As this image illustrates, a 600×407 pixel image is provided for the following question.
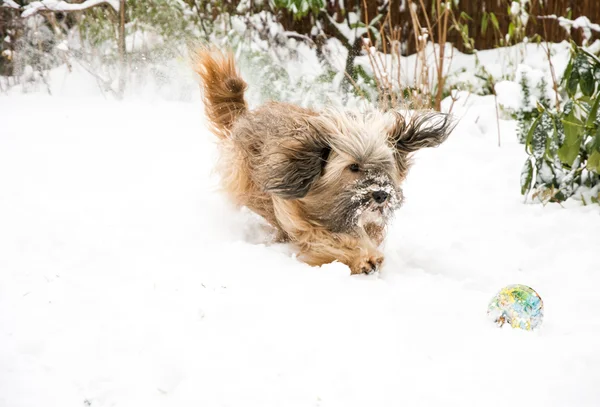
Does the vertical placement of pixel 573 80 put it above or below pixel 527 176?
above

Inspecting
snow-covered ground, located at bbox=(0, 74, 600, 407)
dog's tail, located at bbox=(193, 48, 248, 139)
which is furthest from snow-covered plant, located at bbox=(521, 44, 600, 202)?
dog's tail, located at bbox=(193, 48, 248, 139)

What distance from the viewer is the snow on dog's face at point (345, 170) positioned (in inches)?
115

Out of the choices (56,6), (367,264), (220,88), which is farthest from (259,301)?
(56,6)

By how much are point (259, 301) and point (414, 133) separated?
1507 millimetres

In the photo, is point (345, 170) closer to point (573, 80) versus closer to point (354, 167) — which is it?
point (354, 167)

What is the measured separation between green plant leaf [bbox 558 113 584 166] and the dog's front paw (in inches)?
47.1

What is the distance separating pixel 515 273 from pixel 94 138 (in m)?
3.59

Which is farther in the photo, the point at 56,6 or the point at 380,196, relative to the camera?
the point at 56,6

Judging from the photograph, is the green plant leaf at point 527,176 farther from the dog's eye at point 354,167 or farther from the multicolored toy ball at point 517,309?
the multicolored toy ball at point 517,309

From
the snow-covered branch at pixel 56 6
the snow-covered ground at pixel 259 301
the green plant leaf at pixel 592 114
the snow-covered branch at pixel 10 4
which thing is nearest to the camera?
the snow-covered ground at pixel 259 301

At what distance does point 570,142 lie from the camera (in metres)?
3.08

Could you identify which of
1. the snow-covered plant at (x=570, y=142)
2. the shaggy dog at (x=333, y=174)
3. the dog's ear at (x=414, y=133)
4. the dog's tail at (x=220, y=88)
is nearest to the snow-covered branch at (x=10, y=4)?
the dog's tail at (x=220, y=88)

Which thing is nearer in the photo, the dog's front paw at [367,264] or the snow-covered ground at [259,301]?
the snow-covered ground at [259,301]

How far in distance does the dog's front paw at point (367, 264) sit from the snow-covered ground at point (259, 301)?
2.3 inches
